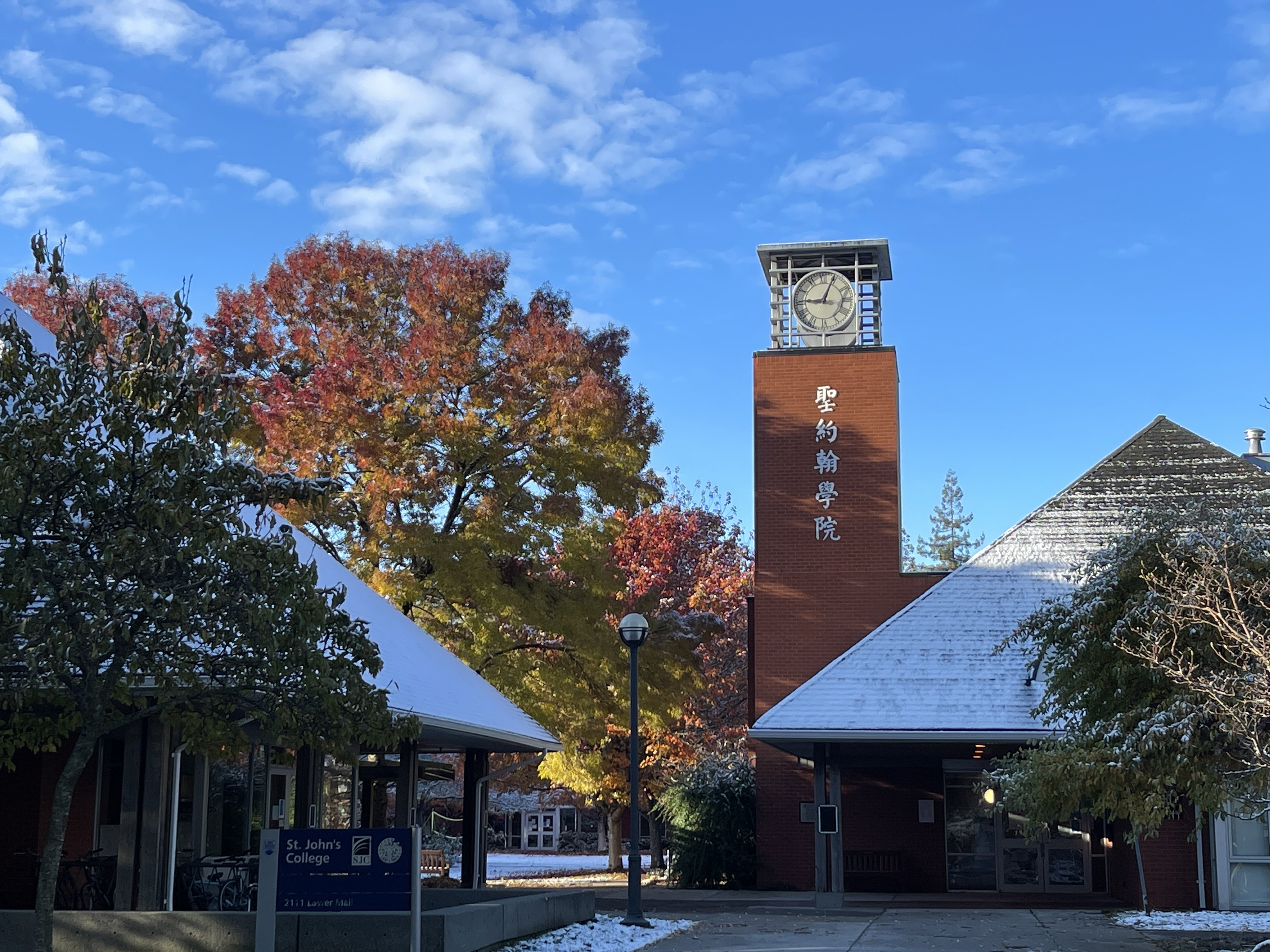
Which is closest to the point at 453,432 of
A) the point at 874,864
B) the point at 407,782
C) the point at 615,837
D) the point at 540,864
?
the point at 407,782

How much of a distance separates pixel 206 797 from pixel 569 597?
9.44m

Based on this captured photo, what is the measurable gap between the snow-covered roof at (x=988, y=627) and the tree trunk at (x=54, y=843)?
41.8ft

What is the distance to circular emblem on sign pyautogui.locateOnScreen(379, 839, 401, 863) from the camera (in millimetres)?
12141

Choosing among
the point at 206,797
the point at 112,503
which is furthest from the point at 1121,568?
the point at 206,797

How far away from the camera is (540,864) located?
153 feet

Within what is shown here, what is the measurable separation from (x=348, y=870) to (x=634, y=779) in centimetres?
682

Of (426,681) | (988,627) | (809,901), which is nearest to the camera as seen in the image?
(426,681)

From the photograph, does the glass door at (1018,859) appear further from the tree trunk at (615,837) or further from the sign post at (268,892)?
the sign post at (268,892)

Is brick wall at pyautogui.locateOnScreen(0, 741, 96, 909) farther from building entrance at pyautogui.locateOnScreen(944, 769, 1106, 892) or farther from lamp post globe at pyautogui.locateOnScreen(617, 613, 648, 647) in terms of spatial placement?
building entrance at pyautogui.locateOnScreen(944, 769, 1106, 892)

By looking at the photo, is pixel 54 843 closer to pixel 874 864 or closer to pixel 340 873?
pixel 340 873

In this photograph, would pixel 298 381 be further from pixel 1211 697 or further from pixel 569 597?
pixel 1211 697

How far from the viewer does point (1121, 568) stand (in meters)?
14.3

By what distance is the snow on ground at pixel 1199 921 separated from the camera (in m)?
18.0

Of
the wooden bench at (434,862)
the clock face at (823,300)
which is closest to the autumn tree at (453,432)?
the clock face at (823,300)
